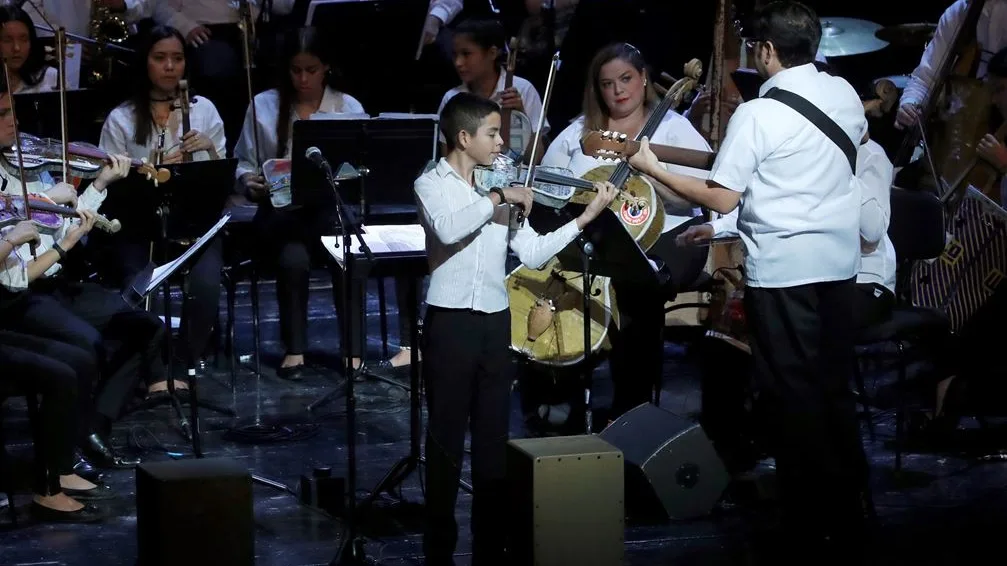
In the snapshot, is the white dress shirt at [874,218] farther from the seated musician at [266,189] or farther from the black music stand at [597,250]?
the seated musician at [266,189]

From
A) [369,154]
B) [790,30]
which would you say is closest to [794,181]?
[790,30]

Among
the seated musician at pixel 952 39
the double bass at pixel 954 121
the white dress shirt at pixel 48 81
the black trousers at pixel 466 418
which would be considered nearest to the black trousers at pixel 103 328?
the white dress shirt at pixel 48 81

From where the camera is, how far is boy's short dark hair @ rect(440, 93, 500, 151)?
176 inches

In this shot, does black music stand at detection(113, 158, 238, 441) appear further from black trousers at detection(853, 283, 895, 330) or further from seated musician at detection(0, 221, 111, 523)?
black trousers at detection(853, 283, 895, 330)

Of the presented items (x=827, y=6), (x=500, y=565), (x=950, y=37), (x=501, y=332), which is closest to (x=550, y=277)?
(x=501, y=332)

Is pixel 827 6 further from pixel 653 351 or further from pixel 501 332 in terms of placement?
pixel 501 332


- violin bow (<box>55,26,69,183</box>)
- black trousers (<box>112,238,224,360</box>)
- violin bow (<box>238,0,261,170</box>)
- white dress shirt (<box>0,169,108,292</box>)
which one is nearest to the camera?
white dress shirt (<box>0,169,108,292</box>)

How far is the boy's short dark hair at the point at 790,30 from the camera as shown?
4500mm

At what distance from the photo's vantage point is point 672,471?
5.00m

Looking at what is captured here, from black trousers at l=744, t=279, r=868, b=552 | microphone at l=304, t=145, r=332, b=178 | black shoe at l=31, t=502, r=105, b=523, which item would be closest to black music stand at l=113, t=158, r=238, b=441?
black shoe at l=31, t=502, r=105, b=523

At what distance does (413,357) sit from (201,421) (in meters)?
1.69

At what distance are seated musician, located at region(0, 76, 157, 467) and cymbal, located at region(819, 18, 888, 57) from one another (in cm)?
425

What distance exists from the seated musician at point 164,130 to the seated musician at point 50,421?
1240 millimetres

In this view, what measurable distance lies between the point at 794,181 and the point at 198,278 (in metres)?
3.18
